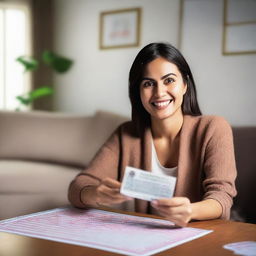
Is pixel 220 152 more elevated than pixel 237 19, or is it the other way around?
pixel 237 19

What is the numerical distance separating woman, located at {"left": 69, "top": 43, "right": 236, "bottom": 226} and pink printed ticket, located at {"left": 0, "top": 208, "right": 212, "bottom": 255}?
74mm

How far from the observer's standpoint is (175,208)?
1157 mm

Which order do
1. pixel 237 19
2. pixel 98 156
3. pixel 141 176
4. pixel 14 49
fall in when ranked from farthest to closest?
pixel 14 49
pixel 237 19
pixel 98 156
pixel 141 176

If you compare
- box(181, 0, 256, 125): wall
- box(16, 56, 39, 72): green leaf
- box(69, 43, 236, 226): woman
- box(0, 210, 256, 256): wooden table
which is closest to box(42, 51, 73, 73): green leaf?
box(16, 56, 39, 72): green leaf

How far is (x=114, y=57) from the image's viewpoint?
3766 mm

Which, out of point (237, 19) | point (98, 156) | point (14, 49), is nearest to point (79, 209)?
point (98, 156)

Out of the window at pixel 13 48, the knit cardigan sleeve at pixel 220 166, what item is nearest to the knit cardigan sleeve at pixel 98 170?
the knit cardigan sleeve at pixel 220 166

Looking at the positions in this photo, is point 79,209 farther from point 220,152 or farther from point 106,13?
point 106,13

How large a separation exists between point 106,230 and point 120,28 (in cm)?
277

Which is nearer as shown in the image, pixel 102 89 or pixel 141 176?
pixel 141 176

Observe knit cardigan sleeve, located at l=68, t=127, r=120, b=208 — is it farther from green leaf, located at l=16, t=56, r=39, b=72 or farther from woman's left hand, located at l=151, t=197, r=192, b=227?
green leaf, located at l=16, t=56, r=39, b=72

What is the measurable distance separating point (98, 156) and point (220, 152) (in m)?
0.45

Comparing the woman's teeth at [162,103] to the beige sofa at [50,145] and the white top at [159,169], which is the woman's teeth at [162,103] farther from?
the beige sofa at [50,145]

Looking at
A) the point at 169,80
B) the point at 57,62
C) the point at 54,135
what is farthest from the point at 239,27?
the point at 169,80
